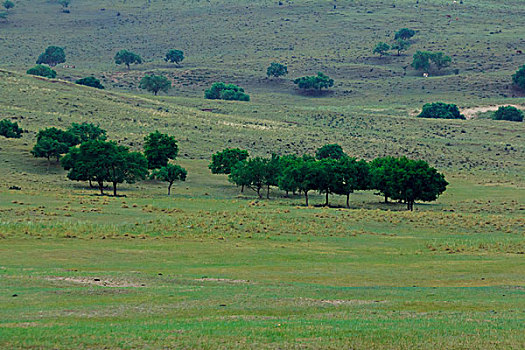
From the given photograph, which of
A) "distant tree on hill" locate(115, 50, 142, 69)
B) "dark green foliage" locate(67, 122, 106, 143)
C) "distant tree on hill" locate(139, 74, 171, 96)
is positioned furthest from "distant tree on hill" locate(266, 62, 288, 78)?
"dark green foliage" locate(67, 122, 106, 143)

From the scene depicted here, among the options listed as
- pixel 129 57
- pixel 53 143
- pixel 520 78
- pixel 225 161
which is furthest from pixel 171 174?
pixel 129 57

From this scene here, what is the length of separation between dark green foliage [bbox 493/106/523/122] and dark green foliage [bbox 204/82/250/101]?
56897 millimetres

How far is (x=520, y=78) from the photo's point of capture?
171125mm

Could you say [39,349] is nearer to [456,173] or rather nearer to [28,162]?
[28,162]

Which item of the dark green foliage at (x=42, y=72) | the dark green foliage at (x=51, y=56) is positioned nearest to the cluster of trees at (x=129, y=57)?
the dark green foliage at (x=51, y=56)

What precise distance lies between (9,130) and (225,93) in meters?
73.1

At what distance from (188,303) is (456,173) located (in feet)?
297

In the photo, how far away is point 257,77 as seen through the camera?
189500mm

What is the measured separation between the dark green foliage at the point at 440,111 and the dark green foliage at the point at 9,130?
8561 centimetres

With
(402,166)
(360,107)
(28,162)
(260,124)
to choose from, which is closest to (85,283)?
(402,166)

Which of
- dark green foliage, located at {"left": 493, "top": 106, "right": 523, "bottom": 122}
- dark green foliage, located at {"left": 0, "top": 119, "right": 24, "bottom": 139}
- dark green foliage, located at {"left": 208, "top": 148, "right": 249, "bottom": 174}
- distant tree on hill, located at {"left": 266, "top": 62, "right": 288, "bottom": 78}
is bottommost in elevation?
dark green foliage, located at {"left": 208, "top": 148, "right": 249, "bottom": 174}

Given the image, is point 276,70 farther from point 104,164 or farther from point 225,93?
point 104,164

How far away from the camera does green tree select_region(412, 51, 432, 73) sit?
185875mm

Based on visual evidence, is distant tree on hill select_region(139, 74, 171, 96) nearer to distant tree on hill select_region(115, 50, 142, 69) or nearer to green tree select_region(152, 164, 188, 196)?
distant tree on hill select_region(115, 50, 142, 69)
